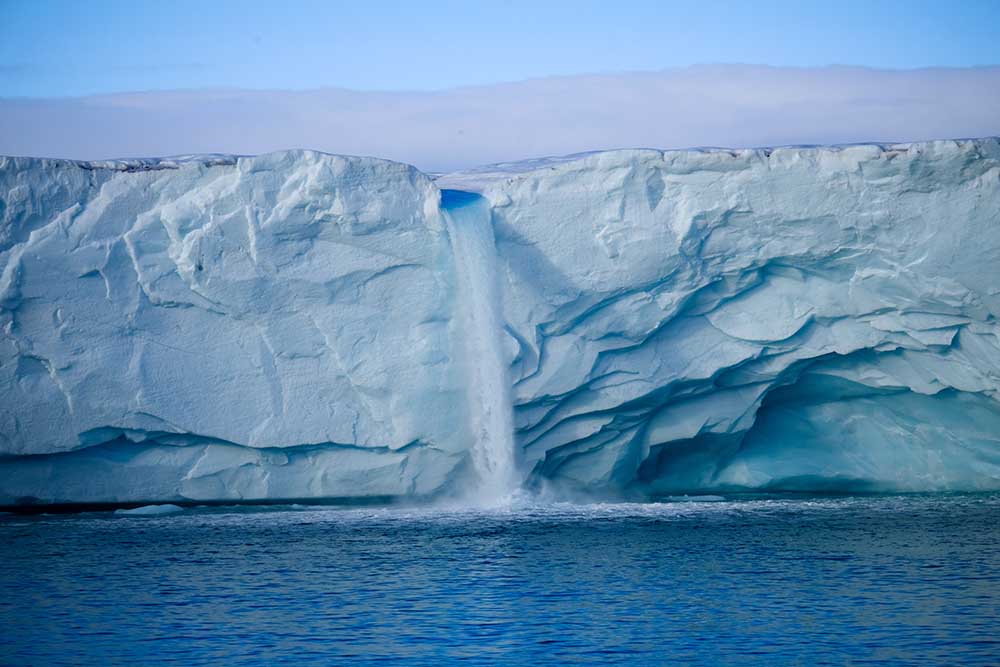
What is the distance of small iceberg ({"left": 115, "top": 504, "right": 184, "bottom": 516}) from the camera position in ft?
40.4

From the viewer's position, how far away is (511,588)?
8234 mm

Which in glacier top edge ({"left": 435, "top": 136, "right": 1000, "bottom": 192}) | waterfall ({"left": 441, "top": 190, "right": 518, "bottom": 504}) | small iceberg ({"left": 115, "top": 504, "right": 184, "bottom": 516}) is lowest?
small iceberg ({"left": 115, "top": 504, "right": 184, "bottom": 516})

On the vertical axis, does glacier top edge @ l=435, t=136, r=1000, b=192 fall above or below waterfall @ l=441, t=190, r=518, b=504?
above

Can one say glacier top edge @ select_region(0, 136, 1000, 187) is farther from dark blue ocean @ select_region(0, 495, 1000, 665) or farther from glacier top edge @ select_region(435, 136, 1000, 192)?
dark blue ocean @ select_region(0, 495, 1000, 665)

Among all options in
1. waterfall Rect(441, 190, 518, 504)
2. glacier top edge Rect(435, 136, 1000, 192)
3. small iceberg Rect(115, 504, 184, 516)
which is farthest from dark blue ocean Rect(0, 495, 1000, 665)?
glacier top edge Rect(435, 136, 1000, 192)

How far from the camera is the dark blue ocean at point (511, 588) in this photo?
6641 millimetres

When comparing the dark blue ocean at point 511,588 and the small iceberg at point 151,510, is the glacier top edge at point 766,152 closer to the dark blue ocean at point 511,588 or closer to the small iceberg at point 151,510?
the dark blue ocean at point 511,588

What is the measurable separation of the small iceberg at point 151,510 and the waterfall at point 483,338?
11.2 ft

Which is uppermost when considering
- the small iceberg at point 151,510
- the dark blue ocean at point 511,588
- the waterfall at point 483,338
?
the waterfall at point 483,338

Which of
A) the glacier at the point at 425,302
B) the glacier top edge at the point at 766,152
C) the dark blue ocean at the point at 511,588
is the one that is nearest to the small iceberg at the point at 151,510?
the glacier at the point at 425,302

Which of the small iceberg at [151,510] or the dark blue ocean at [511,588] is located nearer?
the dark blue ocean at [511,588]

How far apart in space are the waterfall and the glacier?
3 cm

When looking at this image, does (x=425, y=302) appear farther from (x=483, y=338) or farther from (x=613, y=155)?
(x=613, y=155)

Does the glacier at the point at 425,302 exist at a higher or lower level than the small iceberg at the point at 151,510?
higher
